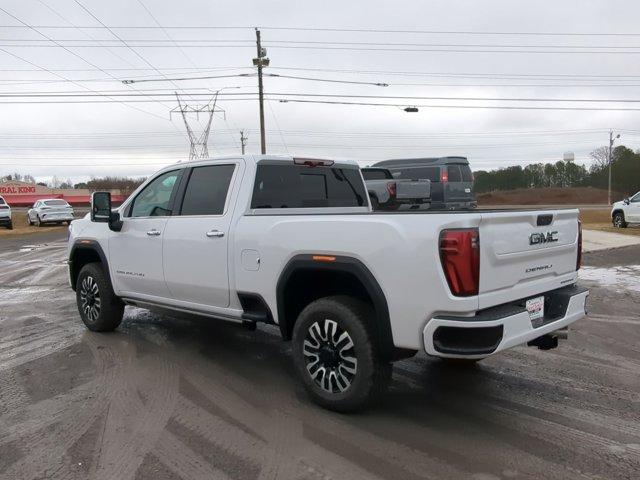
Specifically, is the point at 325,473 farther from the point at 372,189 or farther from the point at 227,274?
the point at 372,189

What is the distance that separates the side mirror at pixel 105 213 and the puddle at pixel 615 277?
25.5 ft

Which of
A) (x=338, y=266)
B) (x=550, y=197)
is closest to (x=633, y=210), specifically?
(x=338, y=266)

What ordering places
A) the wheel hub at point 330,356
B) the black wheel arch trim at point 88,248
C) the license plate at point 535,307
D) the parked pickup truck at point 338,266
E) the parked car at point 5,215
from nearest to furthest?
1. the parked pickup truck at point 338,266
2. the license plate at point 535,307
3. the wheel hub at point 330,356
4. the black wheel arch trim at point 88,248
5. the parked car at point 5,215

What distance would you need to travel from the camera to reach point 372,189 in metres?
13.6

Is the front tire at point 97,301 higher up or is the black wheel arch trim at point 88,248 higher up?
the black wheel arch trim at point 88,248

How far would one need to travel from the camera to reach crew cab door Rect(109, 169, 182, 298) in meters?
5.52

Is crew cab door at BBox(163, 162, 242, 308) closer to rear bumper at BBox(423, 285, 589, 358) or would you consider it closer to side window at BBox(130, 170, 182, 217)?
side window at BBox(130, 170, 182, 217)

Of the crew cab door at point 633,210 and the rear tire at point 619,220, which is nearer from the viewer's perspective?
the crew cab door at point 633,210

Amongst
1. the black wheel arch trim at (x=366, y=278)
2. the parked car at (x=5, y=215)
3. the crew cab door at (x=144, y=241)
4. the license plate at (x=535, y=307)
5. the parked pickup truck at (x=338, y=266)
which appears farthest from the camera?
the parked car at (x=5, y=215)

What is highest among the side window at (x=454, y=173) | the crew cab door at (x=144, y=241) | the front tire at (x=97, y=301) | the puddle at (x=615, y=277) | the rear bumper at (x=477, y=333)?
the side window at (x=454, y=173)

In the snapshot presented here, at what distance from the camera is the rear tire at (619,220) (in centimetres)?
2189

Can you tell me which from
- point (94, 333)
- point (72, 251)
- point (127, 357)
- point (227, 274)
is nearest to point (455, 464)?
point (227, 274)

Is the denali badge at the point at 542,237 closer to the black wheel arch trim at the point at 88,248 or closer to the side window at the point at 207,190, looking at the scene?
the side window at the point at 207,190

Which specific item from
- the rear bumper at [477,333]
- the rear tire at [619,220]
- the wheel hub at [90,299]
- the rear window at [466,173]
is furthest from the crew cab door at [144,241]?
the rear tire at [619,220]
